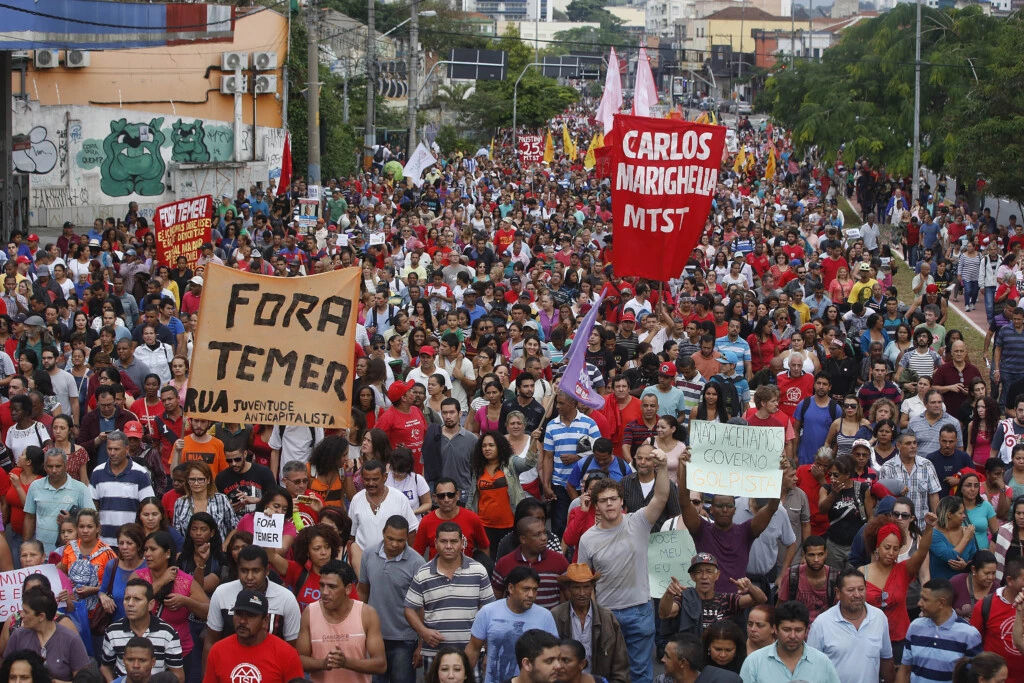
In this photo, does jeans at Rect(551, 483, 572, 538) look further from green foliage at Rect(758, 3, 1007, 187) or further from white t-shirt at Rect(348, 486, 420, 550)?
green foliage at Rect(758, 3, 1007, 187)

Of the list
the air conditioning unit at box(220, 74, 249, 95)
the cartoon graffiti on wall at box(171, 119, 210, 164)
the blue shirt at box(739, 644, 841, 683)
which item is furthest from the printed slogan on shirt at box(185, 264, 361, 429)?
the air conditioning unit at box(220, 74, 249, 95)

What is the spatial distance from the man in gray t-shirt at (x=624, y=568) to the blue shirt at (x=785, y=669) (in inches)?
49.7

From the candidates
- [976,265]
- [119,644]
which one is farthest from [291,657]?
[976,265]

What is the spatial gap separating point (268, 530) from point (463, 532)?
1225 millimetres

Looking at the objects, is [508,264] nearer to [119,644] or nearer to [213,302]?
[213,302]

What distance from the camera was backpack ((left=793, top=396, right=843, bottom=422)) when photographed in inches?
458

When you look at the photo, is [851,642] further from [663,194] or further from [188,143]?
[188,143]

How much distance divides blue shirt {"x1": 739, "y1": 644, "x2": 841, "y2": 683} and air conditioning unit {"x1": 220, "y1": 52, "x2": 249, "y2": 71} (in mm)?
33827

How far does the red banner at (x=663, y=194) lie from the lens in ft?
43.0

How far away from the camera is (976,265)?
2234 cm

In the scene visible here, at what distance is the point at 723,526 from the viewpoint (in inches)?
337

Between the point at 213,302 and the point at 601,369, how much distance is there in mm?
4462

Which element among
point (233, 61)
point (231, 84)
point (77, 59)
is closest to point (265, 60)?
point (233, 61)

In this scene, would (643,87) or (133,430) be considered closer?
(133,430)
